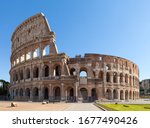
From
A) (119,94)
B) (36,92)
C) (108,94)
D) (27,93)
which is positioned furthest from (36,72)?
(119,94)

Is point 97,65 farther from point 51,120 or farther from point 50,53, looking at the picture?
point 51,120

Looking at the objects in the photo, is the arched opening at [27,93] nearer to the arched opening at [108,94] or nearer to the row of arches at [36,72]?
the row of arches at [36,72]

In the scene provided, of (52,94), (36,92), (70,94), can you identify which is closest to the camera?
(52,94)

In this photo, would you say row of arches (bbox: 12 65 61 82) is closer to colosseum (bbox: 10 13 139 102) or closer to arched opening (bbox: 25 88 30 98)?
colosseum (bbox: 10 13 139 102)

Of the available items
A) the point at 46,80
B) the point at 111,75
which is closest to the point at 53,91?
the point at 46,80

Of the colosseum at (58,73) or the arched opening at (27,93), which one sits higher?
the colosseum at (58,73)

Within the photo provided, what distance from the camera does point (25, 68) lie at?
52188 millimetres

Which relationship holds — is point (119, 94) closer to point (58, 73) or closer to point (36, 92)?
point (58, 73)

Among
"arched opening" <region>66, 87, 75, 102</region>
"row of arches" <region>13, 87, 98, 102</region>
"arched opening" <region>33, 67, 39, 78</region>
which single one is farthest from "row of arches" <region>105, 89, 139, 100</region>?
"arched opening" <region>33, 67, 39, 78</region>

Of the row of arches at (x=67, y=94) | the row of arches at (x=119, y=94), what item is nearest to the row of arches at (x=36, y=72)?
the row of arches at (x=67, y=94)

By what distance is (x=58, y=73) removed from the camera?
5009 centimetres

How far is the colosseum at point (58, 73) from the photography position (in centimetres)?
4538

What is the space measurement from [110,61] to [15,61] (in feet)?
85.2

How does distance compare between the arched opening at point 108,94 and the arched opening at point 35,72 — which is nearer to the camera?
the arched opening at point 108,94
